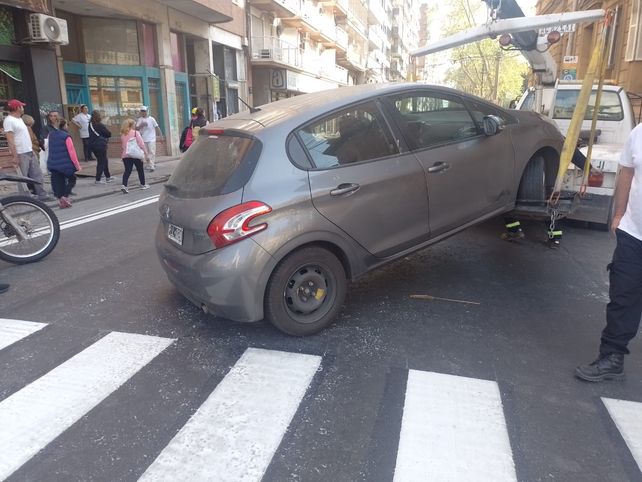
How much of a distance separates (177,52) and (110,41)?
3.22m

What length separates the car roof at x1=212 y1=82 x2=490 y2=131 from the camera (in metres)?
3.77

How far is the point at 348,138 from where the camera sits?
390 cm

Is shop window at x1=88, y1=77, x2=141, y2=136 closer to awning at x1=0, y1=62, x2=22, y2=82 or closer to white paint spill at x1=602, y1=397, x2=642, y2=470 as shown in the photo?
awning at x1=0, y1=62, x2=22, y2=82

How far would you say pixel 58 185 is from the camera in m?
9.36

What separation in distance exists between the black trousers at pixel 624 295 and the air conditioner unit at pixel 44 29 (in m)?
14.3

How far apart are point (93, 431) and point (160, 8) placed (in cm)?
1888

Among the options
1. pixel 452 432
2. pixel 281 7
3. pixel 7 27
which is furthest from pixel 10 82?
pixel 281 7

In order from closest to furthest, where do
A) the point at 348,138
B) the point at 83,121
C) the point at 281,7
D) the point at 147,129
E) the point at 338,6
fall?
the point at 348,138, the point at 147,129, the point at 83,121, the point at 281,7, the point at 338,6

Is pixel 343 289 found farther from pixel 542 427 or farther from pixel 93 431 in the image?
pixel 93 431

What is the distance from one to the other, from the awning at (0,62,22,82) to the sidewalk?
2.61 m

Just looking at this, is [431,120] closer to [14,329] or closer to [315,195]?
[315,195]

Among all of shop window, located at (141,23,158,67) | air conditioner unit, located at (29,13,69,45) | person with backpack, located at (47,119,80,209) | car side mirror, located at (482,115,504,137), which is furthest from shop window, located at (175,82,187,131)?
car side mirror, located at (482,115,504,137)

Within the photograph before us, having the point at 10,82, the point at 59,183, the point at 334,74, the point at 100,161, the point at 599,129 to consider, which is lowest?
the point at 59,183

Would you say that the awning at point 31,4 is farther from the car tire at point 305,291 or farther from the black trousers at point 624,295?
the black trousers at point 624,295
